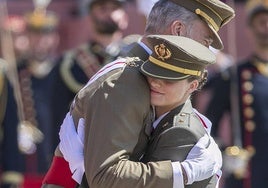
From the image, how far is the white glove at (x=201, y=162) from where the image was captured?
12.7 feet

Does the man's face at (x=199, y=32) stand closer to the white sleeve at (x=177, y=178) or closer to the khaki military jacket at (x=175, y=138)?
the khaki military jacket at (x=175, y=138)

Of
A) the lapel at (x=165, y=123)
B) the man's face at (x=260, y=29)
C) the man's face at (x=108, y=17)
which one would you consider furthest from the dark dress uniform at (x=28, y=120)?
the lapel at (x=165, y=123)


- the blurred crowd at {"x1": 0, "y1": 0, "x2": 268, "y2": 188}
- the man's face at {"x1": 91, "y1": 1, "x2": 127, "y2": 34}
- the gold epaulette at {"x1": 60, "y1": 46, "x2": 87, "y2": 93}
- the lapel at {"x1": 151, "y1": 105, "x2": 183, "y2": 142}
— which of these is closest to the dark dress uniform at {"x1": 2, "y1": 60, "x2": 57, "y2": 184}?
the blurred crowd at {"x1": 0, "y1": 0, "x2": 268, "y2": 188}

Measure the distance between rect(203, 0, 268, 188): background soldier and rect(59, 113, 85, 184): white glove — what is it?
3146mm

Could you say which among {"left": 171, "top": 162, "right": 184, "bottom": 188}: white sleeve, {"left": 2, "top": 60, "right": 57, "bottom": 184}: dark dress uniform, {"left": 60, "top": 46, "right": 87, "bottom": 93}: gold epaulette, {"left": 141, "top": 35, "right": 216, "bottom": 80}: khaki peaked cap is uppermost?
{"left": 141, "top": 35, "right": 216, "bottom": 80}: khaki peaked cap

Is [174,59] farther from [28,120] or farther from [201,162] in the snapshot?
[28,120]

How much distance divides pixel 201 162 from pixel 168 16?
54 cm

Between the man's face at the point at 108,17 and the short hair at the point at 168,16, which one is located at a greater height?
the short hair at the point at 168,16

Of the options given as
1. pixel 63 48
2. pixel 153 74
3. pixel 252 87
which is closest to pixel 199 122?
pixel 153 74

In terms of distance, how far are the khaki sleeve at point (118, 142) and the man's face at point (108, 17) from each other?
3.36 metres

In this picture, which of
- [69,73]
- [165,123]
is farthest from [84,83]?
[165,123]

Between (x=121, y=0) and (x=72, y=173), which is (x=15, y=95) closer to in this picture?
(x=121, y=0)

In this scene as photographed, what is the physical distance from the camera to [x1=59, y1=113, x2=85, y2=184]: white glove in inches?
156

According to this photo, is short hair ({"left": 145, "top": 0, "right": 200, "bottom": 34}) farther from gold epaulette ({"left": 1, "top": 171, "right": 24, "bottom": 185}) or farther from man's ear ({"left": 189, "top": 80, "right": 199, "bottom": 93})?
gold epaulette ({"left": 1, "top": 171, "right": 24, "bottom": 185})
